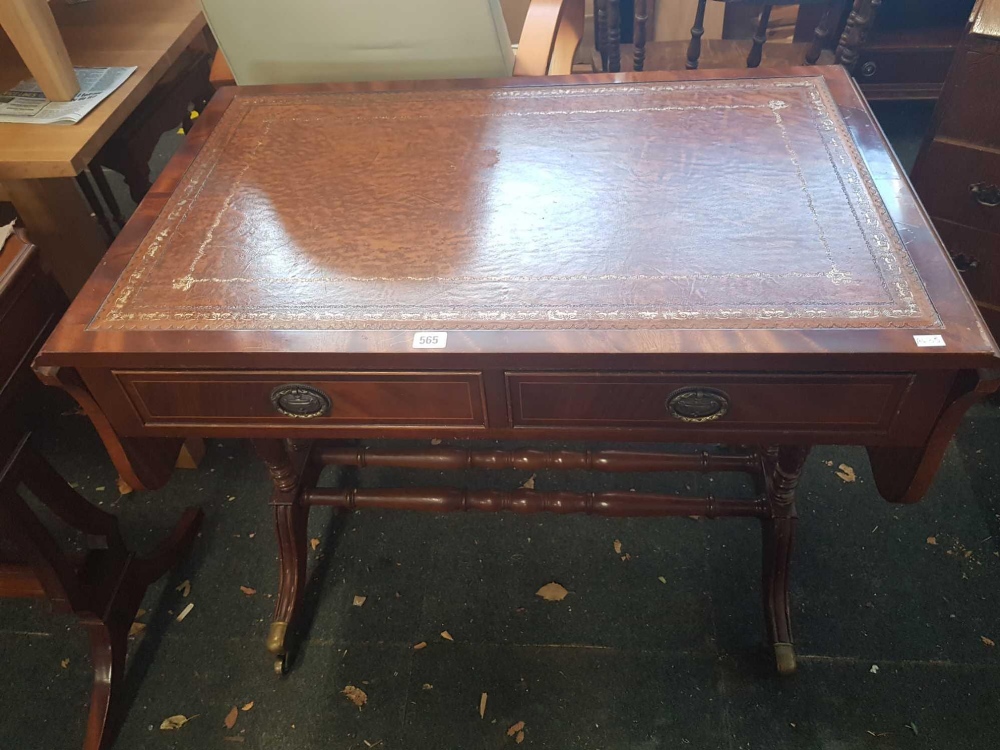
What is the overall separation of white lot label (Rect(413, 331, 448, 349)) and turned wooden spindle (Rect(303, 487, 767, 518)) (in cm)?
64

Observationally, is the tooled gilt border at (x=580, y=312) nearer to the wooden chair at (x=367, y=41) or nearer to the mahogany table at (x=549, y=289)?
the mahogany table at (x=549, y=289)

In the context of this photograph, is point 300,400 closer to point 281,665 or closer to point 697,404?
point 697,404

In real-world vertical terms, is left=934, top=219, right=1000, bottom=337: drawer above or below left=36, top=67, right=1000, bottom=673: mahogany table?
below

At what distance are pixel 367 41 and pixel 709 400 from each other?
95 cm

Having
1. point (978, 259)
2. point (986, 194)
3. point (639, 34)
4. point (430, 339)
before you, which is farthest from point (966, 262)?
A: point (430, 339)

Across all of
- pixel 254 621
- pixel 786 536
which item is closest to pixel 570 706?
pixel 786 536

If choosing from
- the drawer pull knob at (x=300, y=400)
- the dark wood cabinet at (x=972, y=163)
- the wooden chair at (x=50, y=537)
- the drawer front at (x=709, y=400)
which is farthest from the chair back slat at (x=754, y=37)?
the wooden chair at (x=50, y=537)

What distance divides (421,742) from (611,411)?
822 millimetres

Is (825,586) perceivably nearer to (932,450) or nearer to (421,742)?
(932,450)

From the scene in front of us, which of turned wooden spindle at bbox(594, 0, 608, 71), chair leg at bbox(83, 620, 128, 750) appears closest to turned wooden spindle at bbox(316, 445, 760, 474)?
chair leg at bbox(83, 620, 128, 750)

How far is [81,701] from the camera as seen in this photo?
145 centimetres

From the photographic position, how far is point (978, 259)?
1.66m

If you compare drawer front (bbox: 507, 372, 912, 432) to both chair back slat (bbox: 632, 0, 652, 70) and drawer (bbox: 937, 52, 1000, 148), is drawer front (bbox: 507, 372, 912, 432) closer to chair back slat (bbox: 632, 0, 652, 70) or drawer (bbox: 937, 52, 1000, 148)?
drawer (bbox: 937, 52, 1000, 148)

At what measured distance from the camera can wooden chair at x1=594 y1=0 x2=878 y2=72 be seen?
63.5 inches
